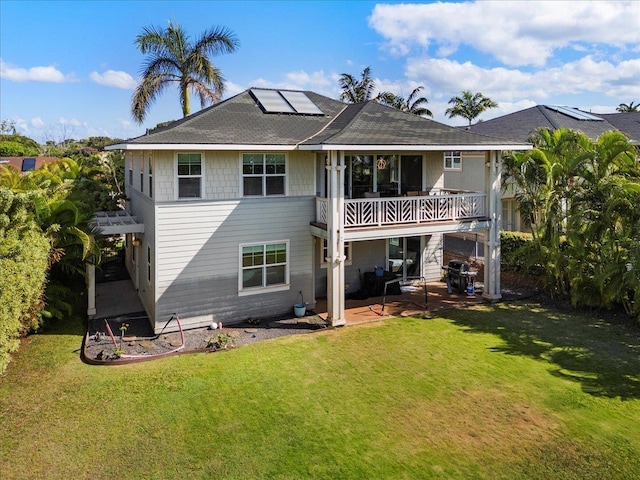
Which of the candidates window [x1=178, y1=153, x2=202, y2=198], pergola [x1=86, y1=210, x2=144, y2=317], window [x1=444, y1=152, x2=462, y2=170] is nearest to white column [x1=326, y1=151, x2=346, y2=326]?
window [x1=178, y1=153, x2=202, y2=198]

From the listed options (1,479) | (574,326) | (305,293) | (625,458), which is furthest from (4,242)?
(574,326)

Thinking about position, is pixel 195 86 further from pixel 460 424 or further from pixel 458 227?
pixel 460 424

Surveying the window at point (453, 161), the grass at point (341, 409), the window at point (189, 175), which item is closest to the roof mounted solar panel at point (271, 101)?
the window at point (189, 175)

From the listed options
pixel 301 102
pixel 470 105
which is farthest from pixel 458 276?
pixel 470 105

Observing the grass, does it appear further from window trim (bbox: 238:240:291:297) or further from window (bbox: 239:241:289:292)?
window (bbox: 239:241:289:292)

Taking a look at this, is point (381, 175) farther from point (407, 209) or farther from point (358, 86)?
point (358, 86)

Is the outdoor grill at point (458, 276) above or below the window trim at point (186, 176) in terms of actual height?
below

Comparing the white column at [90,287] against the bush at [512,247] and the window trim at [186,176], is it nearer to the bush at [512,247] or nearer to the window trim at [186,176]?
the window trim at [186,176]
